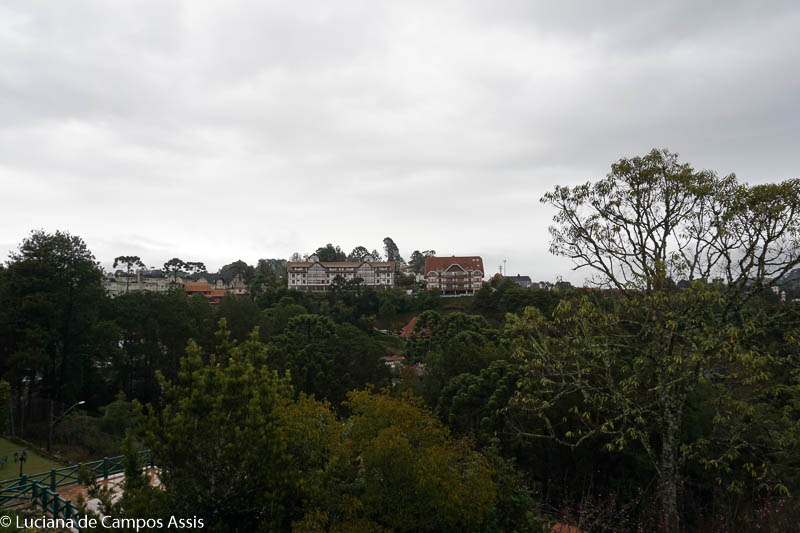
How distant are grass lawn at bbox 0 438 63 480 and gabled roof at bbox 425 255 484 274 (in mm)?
59090

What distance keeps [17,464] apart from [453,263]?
61.5 m

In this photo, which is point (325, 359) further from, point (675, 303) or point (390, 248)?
point (390, 248)

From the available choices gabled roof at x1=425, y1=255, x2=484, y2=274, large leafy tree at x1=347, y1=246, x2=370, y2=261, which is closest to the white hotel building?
gabled roof at x1=425, y1=255, x2=484, y2=274

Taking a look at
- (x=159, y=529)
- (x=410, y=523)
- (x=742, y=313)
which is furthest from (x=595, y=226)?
(x=159, y=529)

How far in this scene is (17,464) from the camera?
54.9 ft

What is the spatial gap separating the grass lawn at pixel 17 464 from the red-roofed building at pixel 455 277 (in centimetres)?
5752

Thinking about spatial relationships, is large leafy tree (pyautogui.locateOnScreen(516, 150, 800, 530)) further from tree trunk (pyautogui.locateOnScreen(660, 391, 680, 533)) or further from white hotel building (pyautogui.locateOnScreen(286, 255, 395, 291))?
white hotel building (pyautogui.locateOnScreen(286, 255, 395, 291))

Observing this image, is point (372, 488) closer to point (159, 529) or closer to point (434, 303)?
point (159, 529)

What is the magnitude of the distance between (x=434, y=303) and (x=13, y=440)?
157 ft

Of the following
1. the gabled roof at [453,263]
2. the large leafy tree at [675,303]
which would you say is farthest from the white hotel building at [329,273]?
the large leafy tree at [675,303]

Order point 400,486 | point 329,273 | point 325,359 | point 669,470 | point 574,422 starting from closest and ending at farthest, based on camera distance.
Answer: point 400,486 → point 669,470 → point 574,422 → point 325,359 → point 329,273

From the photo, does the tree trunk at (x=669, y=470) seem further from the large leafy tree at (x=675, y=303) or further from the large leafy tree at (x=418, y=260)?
the large leafy tree at (x=418, y=260)

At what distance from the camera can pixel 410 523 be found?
27.7ft

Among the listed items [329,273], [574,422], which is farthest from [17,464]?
[329,273]
